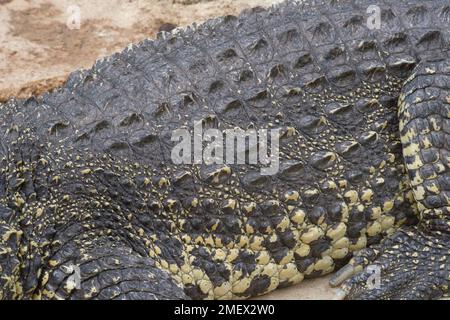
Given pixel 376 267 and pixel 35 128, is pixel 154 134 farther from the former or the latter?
pixel 376 267

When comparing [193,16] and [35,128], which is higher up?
[193,16]

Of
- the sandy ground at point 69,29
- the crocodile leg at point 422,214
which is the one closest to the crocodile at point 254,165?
the crocodile leg at point 422,214

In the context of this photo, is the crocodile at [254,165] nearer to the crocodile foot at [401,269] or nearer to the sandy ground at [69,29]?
the crocodile foot at [401,269]

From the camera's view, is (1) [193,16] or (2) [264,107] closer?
(2) [264,107]

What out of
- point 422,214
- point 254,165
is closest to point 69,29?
point 254,165

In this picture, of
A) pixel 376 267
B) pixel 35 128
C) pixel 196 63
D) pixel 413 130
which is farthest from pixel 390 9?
pixel 35 128
